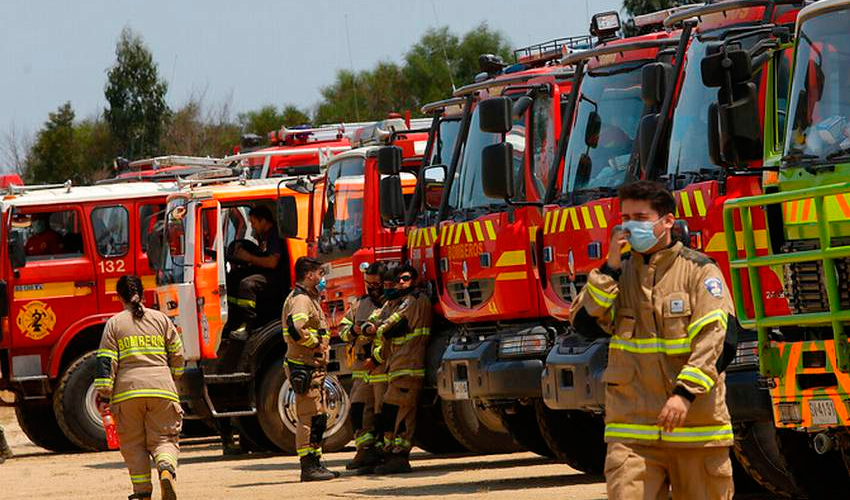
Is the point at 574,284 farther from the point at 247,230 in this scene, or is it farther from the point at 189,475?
the point at 247,230

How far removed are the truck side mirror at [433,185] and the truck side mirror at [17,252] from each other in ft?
25.6

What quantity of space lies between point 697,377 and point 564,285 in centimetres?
487

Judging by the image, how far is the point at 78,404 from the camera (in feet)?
73.3

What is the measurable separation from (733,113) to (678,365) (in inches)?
87.4

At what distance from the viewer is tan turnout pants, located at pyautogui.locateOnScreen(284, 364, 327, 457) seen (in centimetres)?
1620

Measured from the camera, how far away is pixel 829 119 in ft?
31.8

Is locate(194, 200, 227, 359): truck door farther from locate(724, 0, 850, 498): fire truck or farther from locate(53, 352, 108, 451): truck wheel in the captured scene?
locate(724, 0, 850, 498): fire truck

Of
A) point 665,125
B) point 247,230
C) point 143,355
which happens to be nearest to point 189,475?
point 247,230

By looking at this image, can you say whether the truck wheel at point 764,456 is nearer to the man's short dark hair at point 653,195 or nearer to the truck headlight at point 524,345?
the man's short dark hair at point 653,195

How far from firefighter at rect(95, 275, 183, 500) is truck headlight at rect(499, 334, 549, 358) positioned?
8.03ft

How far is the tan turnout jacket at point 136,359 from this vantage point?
44.3ft

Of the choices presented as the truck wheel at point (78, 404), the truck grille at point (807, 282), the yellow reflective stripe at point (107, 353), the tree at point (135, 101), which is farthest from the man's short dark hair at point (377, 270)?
the tree at point (135, 101)

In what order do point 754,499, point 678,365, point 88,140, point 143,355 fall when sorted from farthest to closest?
point 88,140, point 143,355, point 754,499, point 678,365

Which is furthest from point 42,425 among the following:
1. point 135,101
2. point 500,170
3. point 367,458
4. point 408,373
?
point 135,101
